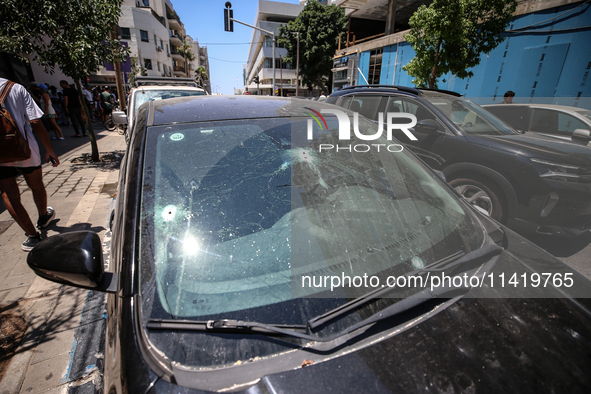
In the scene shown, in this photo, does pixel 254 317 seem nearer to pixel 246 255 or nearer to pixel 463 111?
pixel 246 255

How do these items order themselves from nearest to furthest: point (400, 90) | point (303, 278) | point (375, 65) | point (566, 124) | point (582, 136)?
point (303, 278) < point (582, 136) < point (400, 90) < point (566, 124) < point (375, 65)

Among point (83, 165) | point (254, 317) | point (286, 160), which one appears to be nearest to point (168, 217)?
point (254, 317)

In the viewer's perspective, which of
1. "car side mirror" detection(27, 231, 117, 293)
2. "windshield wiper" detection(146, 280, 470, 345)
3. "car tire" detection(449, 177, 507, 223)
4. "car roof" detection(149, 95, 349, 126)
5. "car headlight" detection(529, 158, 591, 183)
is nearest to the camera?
"windshield wiper" detection(146, 280, 470, 345)

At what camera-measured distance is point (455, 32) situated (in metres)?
7.54

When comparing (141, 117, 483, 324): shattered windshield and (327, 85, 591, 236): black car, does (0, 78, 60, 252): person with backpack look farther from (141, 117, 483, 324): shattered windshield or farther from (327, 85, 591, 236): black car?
(327, 85, 591, 236): black car

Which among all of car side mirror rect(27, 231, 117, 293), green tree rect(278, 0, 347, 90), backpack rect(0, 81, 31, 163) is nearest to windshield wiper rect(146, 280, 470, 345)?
car side mirror rect(27, 231, 117, 293)

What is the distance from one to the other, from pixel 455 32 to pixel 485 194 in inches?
241

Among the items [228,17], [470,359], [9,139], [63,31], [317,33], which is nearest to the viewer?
[470,359]

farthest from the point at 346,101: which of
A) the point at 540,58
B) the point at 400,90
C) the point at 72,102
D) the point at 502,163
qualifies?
the point at 72,102

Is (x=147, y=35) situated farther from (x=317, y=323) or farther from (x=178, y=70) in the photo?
(x=317, y=323)

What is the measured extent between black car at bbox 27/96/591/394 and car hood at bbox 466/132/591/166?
8.05ft

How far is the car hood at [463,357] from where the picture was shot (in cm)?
83

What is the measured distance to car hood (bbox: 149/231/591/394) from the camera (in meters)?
0.83

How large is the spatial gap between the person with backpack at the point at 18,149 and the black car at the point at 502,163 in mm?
4088
